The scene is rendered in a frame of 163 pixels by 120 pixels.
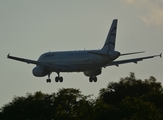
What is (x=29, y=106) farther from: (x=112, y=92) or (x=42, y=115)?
(x=112, y=92)

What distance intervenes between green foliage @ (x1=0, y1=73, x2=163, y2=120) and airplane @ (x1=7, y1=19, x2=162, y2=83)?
12.6 ft

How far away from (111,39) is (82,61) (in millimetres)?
6114

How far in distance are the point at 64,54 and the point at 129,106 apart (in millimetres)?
28294

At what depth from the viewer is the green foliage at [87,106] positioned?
155 m

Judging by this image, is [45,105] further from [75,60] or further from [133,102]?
[133,102]

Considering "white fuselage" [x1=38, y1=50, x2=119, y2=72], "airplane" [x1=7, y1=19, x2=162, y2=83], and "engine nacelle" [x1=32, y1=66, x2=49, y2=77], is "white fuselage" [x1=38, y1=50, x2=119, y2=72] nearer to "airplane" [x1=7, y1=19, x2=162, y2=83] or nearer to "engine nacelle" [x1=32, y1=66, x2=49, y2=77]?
"airplane" [x1=7, y1=19, x2=162, y2=83]

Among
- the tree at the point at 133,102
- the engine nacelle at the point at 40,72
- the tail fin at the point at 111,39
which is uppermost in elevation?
the tail fin at the point at 111,39

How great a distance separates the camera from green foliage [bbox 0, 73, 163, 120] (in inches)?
6102

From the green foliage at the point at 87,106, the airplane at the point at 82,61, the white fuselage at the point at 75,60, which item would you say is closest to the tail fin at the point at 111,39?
the airplane at the point at 82,61

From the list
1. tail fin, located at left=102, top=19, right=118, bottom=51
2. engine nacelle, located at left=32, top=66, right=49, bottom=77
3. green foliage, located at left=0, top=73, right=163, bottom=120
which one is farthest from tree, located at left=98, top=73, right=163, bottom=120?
engine nacelle, located at left=32, top=66, right=49, bottom=77

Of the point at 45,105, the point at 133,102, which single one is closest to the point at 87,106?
the point at 133,102

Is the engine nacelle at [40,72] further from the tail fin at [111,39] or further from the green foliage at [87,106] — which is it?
the tail fin at [111,39]

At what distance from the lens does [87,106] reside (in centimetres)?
16212

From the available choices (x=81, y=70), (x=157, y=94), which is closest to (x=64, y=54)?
(x=81, y=70)
